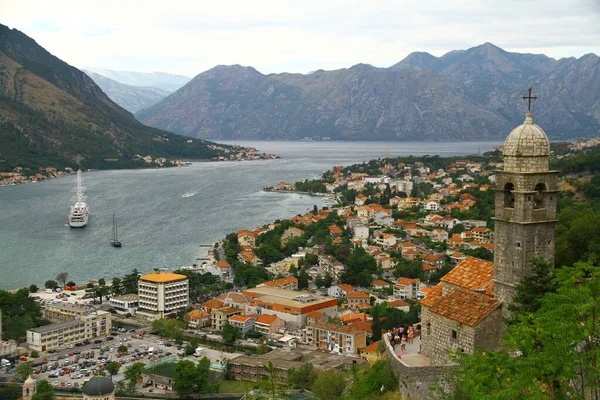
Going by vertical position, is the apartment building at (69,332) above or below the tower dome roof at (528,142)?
below

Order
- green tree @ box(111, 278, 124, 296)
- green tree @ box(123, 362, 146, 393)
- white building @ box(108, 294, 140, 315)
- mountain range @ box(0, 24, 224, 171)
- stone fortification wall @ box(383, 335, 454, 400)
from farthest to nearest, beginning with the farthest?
1. mountain range @ box(0, 24, 224, 171)
2. green tree @ box(111, 278, 124, 296)
3. white building @ box(108, 294, 140, 315)
4. green tree @ box(123, 362, 146, 393)
5. stone fortification wall @ box(383, 335, 454, 400)

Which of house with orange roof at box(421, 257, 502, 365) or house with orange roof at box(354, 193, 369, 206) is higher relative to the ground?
house with orange roof at box(421, 257, 502, 365)

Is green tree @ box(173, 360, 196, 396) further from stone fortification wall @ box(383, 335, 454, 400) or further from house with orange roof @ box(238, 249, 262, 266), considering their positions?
house with orange roof @ box(238, 249, 262, 266)

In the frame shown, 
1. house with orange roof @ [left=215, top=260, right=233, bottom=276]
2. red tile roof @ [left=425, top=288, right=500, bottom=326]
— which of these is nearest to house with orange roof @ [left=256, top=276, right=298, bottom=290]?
house with orange roof @ [left=215, top=260, right=233, bottom=276]

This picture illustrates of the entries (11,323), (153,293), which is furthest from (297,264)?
(11,323)

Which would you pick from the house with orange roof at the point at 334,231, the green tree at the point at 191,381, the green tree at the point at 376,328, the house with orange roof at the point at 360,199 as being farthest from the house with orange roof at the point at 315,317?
the house with orange roof at the point at 360,199

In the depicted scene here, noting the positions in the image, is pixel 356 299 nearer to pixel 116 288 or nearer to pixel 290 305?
pixel 290 305

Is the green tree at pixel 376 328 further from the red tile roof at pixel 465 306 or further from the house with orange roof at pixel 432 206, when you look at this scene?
the house with orange roof at pixel 432 206

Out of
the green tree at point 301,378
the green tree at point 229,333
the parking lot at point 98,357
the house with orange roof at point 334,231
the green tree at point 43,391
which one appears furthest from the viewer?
the house with orange roof at point 334,231
